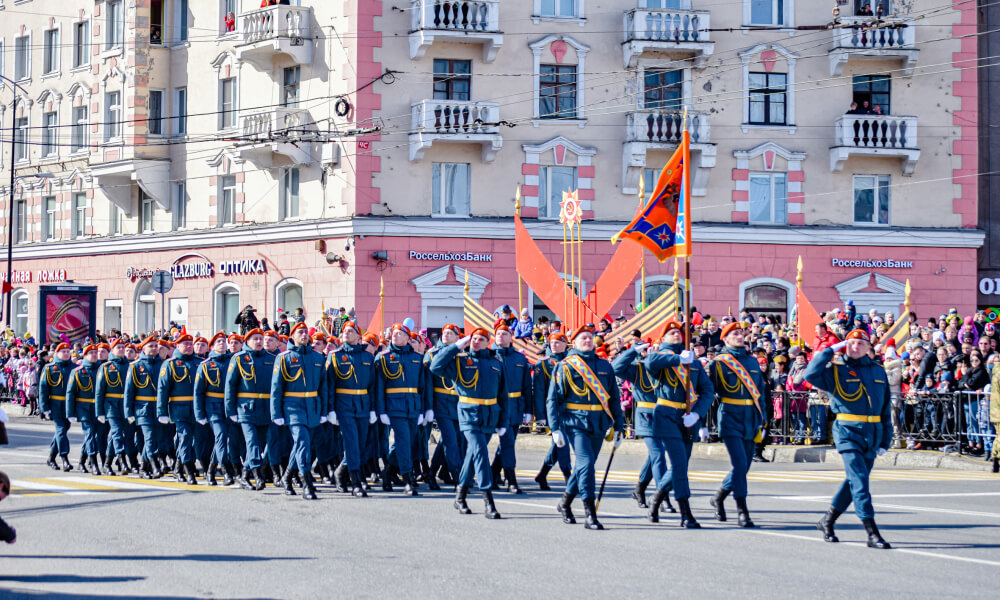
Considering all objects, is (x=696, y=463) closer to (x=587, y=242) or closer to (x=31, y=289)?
(x=587, y=242)

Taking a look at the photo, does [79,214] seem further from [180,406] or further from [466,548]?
[466,548]

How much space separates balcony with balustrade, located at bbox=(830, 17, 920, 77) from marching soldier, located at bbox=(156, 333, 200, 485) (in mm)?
22360

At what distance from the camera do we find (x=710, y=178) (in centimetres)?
3462

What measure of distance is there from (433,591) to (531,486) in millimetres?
7562

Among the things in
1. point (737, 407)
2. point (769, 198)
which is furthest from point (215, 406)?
point (769, 198)

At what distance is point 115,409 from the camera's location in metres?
18.7

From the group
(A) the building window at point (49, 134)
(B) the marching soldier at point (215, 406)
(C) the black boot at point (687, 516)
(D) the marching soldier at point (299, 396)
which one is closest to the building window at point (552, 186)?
(B) the marching soldier at point (215, 406)

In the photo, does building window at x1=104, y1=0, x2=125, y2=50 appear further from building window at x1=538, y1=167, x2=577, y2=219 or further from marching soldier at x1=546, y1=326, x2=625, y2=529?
marching soldier at x1=546, y1=326, x2=625, y2=529

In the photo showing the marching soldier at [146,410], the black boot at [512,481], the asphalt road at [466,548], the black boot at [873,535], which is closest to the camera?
the asphalt road at [466,548]

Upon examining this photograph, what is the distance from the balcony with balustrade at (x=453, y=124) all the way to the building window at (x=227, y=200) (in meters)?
6.99

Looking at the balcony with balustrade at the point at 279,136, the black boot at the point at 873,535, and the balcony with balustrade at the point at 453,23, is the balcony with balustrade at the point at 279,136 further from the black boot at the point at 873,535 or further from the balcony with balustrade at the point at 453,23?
the black boot at the point at 873,535

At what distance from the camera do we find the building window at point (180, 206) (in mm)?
39812

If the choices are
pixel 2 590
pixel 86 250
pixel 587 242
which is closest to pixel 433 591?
pixel 2 590

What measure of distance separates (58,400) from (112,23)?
25.6 metres
